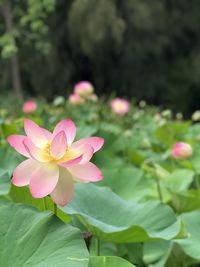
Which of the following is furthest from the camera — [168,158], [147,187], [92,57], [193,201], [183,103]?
[183,103]

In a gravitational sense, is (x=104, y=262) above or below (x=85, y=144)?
below

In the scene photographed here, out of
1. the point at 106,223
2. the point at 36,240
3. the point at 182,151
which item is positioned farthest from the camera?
the point at 182,151

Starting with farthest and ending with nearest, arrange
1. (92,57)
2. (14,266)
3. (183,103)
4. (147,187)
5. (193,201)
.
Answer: (183,103)
(92,57)
(147,187)
(193,201)
(14,266)

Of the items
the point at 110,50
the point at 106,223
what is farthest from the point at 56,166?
the point at 110,50

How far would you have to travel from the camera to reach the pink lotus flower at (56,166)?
2.16 ft

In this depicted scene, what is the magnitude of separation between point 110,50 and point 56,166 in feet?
45.0

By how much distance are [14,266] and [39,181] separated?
3.6 inches

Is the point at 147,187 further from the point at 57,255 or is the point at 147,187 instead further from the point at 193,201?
the point at 57,255

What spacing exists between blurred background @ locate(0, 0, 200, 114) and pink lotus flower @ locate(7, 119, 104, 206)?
12010mm

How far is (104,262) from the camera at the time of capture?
657 millimetres

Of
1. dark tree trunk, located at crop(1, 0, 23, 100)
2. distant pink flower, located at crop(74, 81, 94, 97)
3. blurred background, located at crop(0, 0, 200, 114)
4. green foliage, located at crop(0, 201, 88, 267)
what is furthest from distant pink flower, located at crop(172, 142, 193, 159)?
dark tree trunk, located at crop(1, 0, 23, 100)

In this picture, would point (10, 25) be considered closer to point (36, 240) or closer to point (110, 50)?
point (110, 50)

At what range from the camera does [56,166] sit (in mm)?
671

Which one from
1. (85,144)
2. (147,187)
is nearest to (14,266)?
(85,144)
